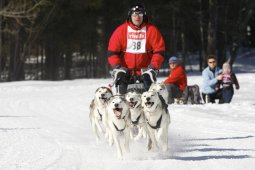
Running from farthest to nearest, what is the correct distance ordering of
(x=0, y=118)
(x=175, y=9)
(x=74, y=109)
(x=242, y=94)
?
(x=175, y=9), (x=242, y=94), (x=74, y=109), (x=0, y=118)

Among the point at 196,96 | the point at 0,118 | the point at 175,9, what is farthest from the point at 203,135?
the point at 175,9

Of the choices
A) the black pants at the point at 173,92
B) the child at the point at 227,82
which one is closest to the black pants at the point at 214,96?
the child at the point at 227,82

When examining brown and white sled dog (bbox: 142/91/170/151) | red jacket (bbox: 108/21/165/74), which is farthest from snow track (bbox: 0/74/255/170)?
red jacket (bbox: 108/21/165/74)

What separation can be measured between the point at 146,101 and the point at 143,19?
54.4 inches

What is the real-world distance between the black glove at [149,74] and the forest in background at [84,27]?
2312 cm

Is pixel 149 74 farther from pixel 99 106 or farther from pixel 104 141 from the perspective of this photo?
pixel 104 141

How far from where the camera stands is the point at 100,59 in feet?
122

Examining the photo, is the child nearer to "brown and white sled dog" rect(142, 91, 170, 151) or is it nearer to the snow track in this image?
the snow track

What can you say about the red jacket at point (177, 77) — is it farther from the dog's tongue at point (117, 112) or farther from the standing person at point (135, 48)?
the dog's tongue at point (117, 112)

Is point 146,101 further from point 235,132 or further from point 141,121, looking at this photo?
point 235,132

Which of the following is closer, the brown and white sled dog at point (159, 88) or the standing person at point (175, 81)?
the brown and white sled dog at point (159, 88)

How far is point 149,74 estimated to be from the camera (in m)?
8.12

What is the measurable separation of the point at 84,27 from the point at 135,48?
92.7 ft

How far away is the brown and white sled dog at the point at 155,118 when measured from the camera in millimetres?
7684
